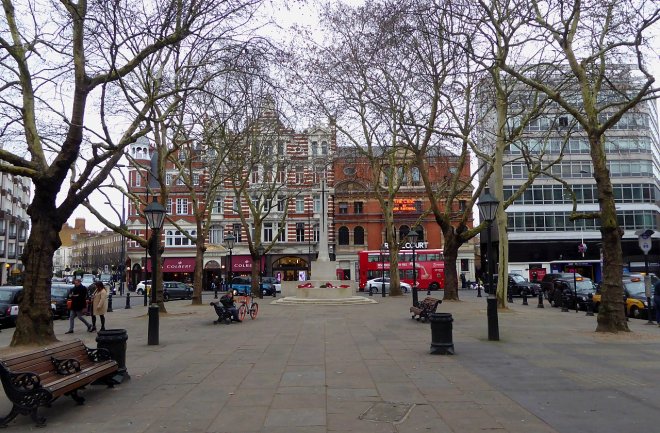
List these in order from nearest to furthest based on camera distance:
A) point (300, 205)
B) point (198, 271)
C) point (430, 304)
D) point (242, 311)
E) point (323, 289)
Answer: point (430, 304)
point (242, 311)
point (198, 271)
point (323, 289)
point (300, 205)

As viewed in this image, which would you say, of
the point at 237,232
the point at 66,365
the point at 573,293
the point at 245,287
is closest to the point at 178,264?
the point at 237,232

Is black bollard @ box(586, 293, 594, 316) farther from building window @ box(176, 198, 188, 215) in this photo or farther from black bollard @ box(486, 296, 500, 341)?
building window @ box(176, 198, 188, 215)

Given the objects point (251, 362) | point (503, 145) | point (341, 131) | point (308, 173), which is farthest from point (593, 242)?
point (251, 362)

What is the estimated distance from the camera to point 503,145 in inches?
892

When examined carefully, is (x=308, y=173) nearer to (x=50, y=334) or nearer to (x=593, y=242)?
(x=593, y=242)

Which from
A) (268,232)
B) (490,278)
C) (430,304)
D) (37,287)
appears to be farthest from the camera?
(268,232)

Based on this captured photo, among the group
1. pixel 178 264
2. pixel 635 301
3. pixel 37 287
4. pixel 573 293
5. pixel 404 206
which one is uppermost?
pixel 404 206

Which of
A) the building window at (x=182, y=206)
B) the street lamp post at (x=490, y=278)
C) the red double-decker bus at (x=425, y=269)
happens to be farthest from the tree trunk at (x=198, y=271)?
the building window at (x=182, y=206)

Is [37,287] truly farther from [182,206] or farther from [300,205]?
[300,205]

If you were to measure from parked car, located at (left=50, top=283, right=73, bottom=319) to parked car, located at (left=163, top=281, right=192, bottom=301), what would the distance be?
57.2 feet

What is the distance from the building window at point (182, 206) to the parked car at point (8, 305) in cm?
4107

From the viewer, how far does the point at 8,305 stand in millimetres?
19625

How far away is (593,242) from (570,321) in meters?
46.4

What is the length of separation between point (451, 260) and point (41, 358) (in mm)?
24930
